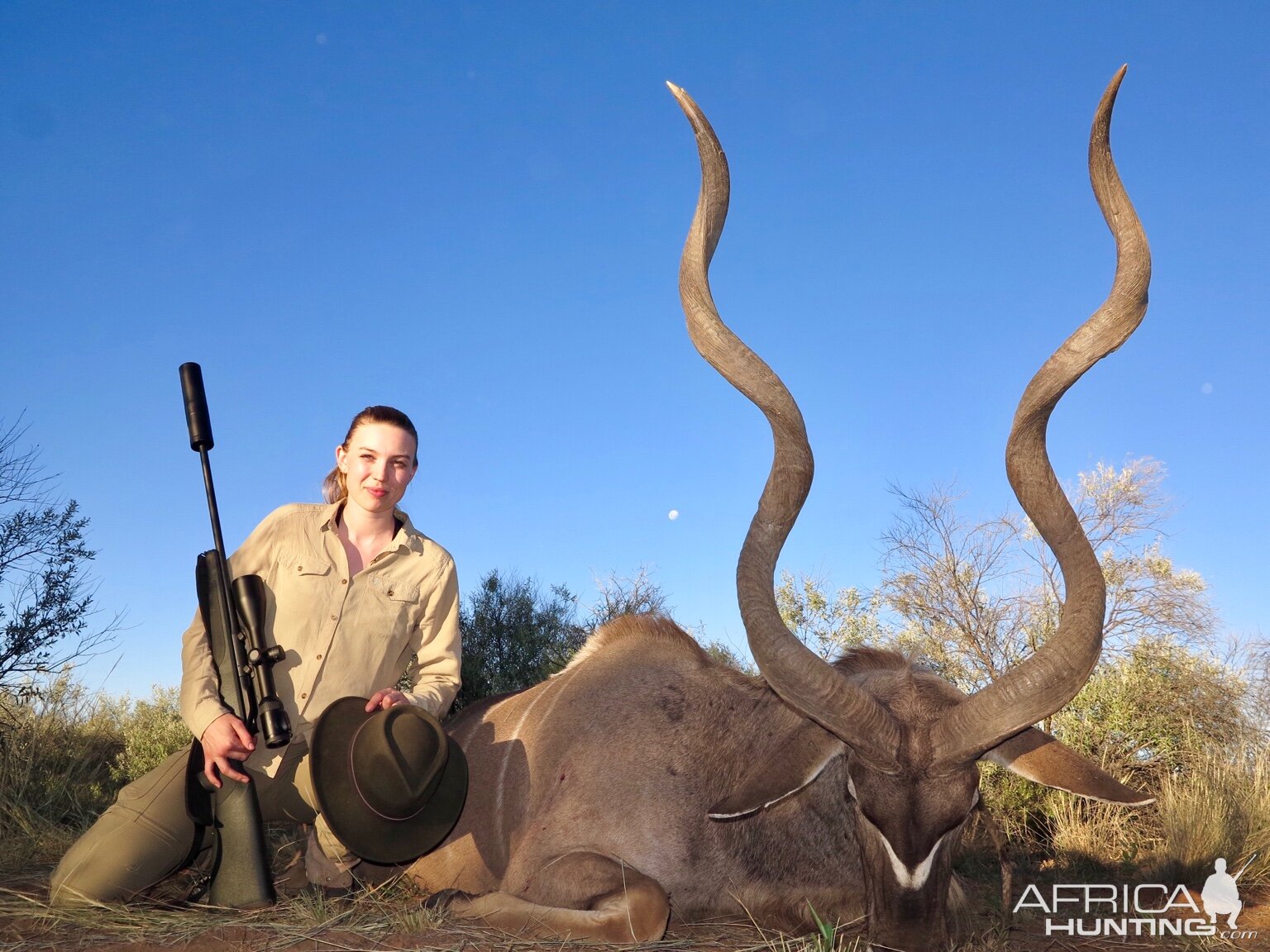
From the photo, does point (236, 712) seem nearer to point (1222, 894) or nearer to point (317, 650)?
point (317, 650)

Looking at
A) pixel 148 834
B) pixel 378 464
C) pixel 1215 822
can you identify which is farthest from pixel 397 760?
pixel 1215 822

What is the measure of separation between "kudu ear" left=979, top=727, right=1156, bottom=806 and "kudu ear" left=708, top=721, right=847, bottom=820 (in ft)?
1.86

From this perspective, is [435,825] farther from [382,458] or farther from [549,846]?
[382,458]

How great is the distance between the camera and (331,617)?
14.6 ft

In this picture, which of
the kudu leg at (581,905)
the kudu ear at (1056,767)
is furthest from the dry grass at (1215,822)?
the kudu leg at (581,905)

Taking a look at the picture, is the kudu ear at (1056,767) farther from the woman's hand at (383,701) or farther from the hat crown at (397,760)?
the woman's hand at (383,701)

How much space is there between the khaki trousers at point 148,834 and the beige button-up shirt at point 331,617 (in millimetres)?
127

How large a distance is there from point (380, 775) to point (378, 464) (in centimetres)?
138

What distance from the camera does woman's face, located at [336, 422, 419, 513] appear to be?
4590 mm

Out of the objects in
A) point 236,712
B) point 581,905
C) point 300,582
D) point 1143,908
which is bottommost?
point 1143,908

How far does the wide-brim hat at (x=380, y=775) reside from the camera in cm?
393

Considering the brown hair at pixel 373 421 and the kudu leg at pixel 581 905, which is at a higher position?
the brown hair at pixel 373 421

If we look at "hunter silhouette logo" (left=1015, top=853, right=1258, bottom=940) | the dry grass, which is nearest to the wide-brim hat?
"hunter silhouette logo" (left=1015, top=853, right=1258, bottom=940)

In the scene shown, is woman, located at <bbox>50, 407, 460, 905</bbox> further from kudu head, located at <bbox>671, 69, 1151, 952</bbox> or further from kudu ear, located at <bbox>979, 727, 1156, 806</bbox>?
kudu ear, located at <bbox>979, 727, 1156, 806</bbox>
